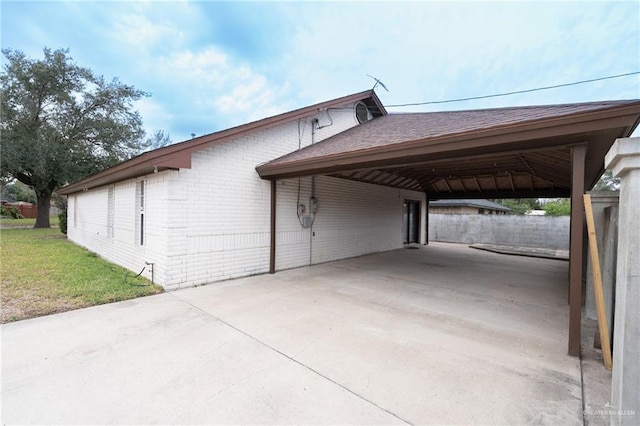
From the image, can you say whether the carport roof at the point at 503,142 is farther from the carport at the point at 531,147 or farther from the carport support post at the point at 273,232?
the carport support post at the point at 273,232

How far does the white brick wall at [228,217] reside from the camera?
5.44 metres

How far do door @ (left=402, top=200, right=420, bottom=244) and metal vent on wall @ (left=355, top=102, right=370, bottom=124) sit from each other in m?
4.66

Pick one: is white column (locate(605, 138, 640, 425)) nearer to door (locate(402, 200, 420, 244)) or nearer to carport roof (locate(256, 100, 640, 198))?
carport roof (locate(256, 100, 640, 198))

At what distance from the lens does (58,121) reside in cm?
1588

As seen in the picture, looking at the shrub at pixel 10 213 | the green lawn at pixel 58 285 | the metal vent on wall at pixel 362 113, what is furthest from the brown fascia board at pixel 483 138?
the shrub at pixel 10 213

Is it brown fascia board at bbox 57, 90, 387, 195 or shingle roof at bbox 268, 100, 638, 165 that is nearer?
shingle roof at bbox 268, 100, 638, 165

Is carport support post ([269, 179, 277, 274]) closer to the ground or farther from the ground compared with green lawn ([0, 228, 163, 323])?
farther from the ground

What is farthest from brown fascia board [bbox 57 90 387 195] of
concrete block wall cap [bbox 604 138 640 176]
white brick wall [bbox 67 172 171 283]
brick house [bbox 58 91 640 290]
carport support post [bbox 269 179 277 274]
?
concrete block wall cap [bbox 604 138 640 176]

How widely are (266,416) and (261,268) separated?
481 cm

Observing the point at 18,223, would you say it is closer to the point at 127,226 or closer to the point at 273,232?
the point at 127,226

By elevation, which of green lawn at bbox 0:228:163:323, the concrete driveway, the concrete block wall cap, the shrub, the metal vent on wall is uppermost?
the metal vent on wall

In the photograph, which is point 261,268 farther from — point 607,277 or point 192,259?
point 607,277

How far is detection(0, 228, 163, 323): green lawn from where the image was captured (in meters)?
4.25

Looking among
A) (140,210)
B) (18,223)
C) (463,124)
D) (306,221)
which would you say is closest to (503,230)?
(306,221)
